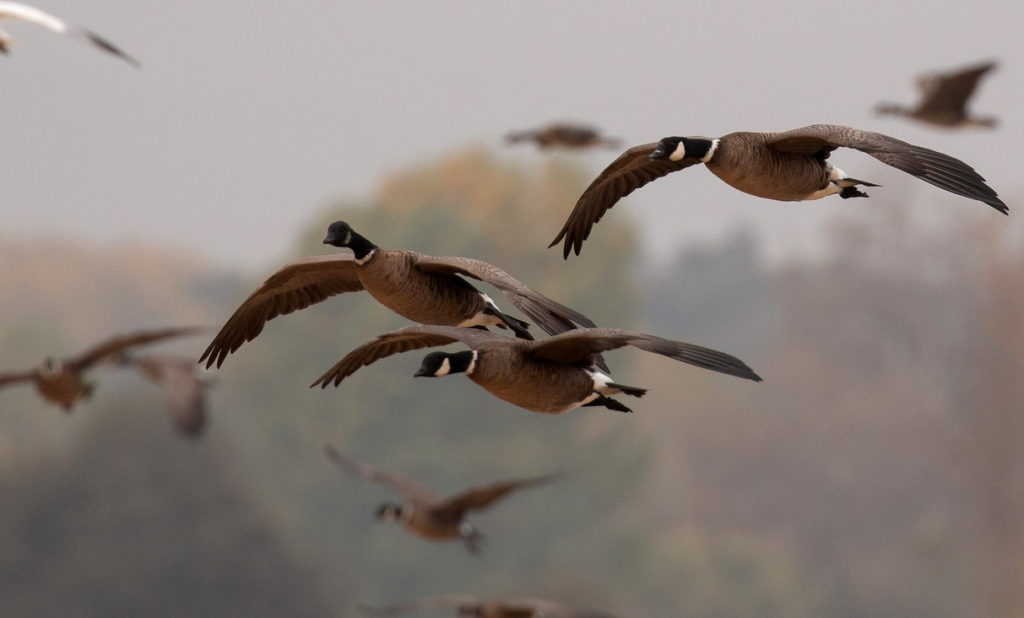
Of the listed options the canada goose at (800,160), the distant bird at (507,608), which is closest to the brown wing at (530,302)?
the canada goose at (800,160)

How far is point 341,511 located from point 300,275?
5671 centimetres

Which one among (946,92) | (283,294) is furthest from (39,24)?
(946,92)

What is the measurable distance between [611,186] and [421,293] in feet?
3.97

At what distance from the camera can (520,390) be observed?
4.98 meters

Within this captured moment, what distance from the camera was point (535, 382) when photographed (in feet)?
16.5

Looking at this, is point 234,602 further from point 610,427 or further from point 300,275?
point 300,275

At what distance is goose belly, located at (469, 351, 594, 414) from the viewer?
488 centimetres

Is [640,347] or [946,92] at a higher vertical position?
[946,92]

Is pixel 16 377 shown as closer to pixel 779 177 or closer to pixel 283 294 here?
pixel 283 294

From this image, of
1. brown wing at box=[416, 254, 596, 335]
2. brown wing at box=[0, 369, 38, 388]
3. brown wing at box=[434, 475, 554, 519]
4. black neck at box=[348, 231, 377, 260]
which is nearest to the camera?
brown wing at box=[416, 254, 596, 335]

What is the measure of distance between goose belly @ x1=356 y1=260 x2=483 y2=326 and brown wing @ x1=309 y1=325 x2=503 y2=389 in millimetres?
129

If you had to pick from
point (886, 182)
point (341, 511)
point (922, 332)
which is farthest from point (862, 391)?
point (341, 511)

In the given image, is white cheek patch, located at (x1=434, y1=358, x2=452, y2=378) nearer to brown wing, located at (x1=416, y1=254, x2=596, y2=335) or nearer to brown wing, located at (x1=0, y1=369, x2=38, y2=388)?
brown wing, located at (x1=416, y1=254, x2=596, y2=335)

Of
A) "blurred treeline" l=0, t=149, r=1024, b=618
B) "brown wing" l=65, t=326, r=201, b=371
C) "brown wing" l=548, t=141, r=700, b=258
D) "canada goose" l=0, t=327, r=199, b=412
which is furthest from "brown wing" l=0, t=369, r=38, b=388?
"blurred treeline" l=0, t=149, r=1024, b=618
